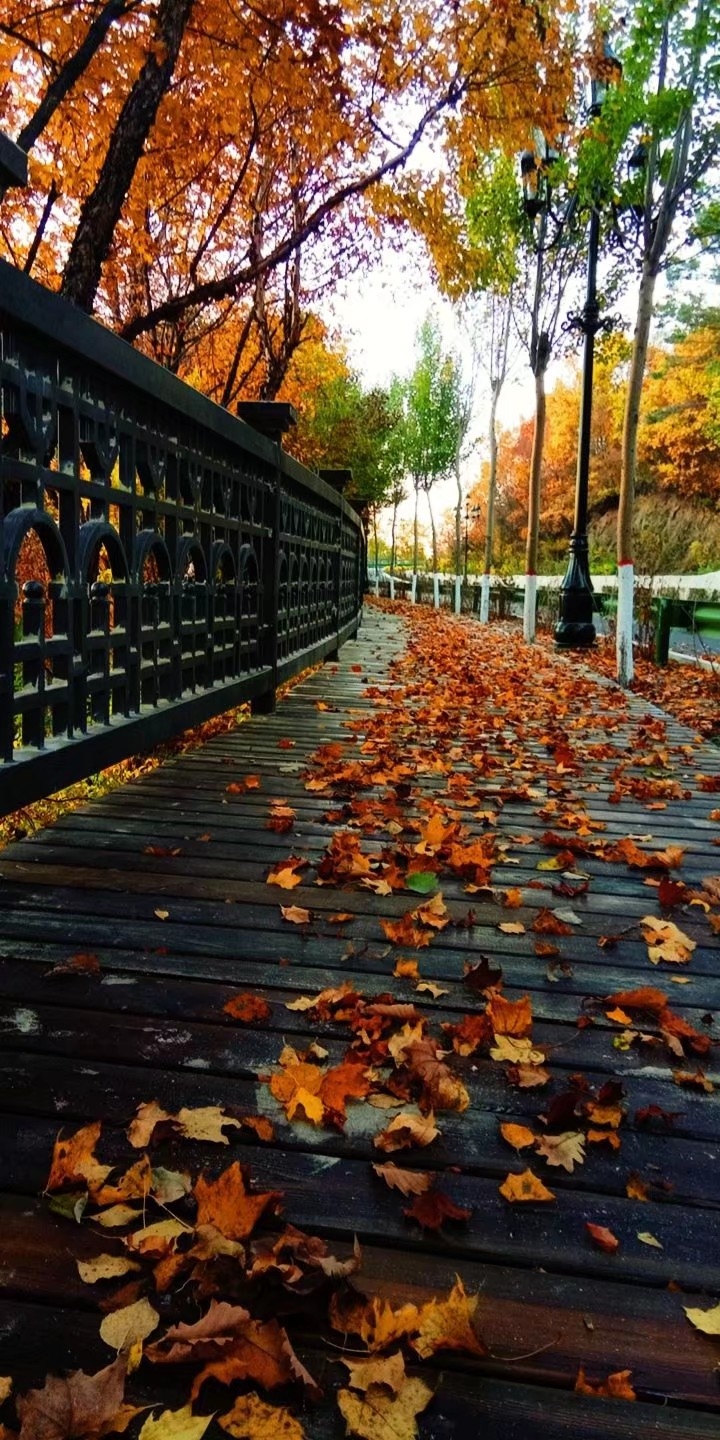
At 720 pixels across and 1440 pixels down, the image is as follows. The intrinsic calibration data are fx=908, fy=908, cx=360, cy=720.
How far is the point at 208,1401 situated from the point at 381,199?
12.3 meters

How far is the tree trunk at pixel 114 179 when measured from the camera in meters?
5.67

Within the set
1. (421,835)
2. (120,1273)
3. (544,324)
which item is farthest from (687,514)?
(120,1273)

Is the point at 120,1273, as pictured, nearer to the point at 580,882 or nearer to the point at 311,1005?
the point at 311,1005

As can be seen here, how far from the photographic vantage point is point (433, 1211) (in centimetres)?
146

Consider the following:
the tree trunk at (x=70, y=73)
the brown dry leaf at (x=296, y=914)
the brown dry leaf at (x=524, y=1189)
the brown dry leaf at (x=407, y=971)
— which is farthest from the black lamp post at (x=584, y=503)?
the brown dry leaf at (x=524, y=1189)

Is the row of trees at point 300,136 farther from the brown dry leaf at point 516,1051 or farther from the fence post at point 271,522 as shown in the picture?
the brown dry leaf at point 516,1051

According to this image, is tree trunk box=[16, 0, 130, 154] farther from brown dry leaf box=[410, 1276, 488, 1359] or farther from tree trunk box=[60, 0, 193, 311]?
brown dry leaf box=[410, 1276, 488, 1359]

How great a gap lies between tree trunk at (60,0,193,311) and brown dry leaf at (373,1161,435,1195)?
581 centimetres

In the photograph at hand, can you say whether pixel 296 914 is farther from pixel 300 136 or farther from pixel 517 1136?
pixel 300 136

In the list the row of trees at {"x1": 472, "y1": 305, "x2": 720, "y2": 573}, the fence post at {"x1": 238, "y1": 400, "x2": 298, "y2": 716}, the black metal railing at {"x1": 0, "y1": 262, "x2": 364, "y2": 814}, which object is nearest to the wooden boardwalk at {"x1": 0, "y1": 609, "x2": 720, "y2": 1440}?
the black metal railing at {"x1": 0, "y1": 262, "x2": 364, "y2": 814}

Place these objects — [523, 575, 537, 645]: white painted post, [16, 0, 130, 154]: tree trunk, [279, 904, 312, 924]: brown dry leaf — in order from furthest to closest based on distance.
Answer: [523, 575, 537, 645]: white painted post < [16, 0, 130, 154]: tree trunk < [279, 904, 312, 924]: brown dry leaf

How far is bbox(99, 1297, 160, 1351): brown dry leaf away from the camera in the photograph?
1.20m

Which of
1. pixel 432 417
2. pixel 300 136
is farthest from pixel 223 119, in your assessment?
pixel 432 417

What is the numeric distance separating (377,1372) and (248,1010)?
99cm
